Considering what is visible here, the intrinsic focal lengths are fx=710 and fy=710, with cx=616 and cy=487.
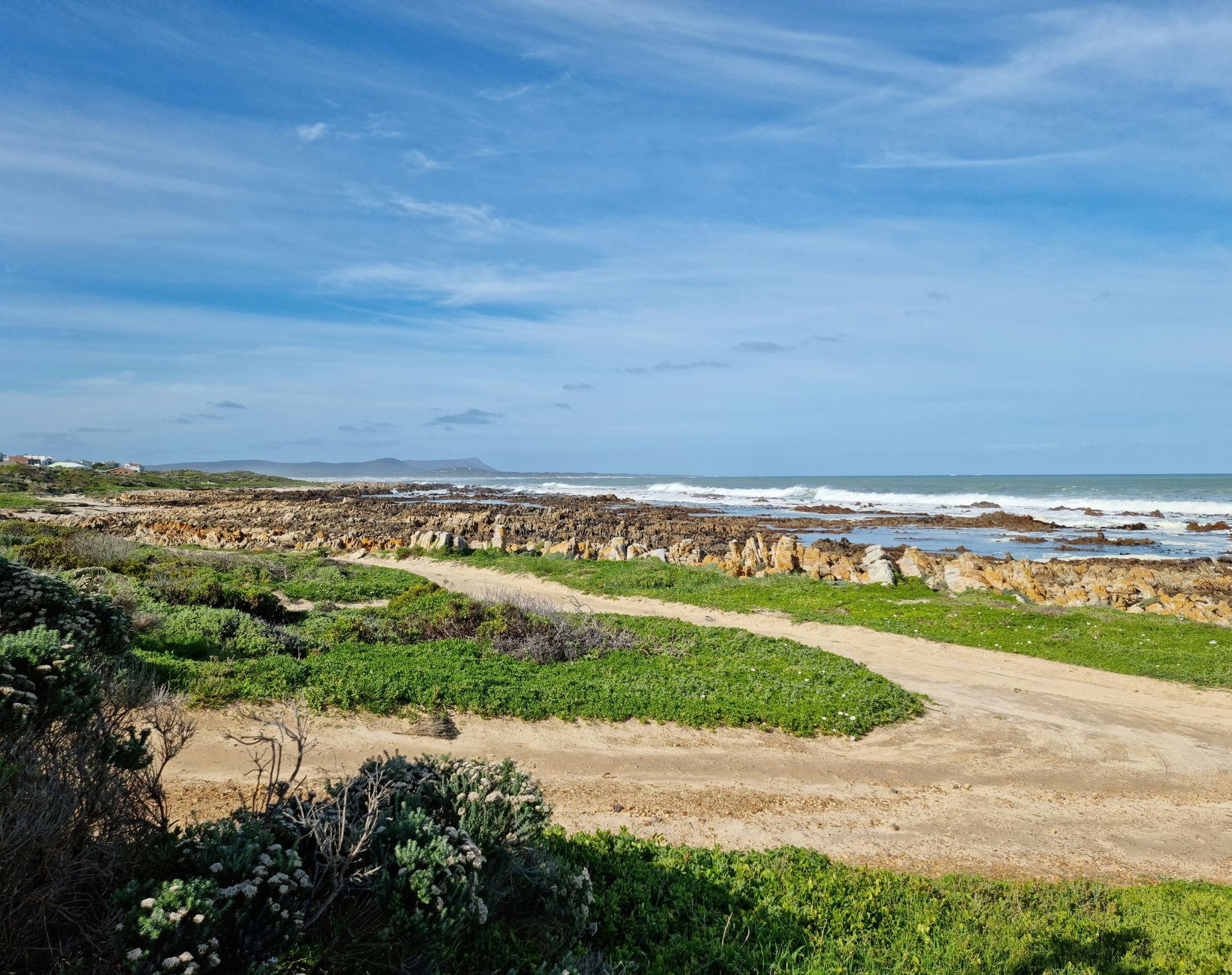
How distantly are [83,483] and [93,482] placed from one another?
295 centimetres

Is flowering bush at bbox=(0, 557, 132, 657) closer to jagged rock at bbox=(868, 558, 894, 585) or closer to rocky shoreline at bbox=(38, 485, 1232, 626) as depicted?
rocky shoreline at bbox=(38, 485, 1232, 626)

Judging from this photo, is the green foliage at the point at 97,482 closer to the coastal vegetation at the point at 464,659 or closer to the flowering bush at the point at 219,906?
the coastal vegetation at the point at 464,659

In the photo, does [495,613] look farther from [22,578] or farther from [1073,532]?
[1073,532]

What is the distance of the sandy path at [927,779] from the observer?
24.5 ft

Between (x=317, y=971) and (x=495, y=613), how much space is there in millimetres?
11345

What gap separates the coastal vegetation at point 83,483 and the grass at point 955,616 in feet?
131

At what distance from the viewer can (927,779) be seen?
30.5 feet

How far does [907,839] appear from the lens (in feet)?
24.9

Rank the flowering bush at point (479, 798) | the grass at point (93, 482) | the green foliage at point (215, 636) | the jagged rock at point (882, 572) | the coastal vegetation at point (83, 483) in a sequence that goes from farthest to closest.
→ the grass at point (93, 482), the coastal vegetation at point (83, 483), the jagged rock at point (882, 572), the green foliage at point (215, 636), the flowering bush at point (479, 798)

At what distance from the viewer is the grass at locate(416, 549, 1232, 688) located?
1501cm

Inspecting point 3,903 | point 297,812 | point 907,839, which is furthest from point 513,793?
point 907,839

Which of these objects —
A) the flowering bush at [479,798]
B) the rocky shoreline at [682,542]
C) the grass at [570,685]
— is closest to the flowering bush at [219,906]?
the flowering bush at [479,798]

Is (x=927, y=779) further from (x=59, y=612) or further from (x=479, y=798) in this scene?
(x=59, y=612)

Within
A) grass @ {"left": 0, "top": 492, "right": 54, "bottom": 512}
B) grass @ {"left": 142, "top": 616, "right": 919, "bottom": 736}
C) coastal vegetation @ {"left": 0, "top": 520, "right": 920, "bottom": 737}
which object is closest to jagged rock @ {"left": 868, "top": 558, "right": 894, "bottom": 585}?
coastal vegetation @ {"left": 0, "top": 520, "right": 920, "bottom": 737}
